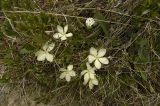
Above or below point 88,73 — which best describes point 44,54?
above

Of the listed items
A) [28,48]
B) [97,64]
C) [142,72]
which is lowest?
[142,72]

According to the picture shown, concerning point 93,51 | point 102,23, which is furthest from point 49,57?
point 102,23

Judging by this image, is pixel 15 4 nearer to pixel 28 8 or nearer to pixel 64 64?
pixel 28 8

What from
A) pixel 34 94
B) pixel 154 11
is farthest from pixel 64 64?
pixel 154 11

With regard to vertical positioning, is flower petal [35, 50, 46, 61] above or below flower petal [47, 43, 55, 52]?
below

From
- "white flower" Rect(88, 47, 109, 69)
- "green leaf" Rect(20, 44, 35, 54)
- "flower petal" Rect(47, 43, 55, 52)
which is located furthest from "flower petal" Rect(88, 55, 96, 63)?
"green leaf" Rect(20, 44, 35, 54)

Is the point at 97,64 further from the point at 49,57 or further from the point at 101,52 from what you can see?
the point at 49,57

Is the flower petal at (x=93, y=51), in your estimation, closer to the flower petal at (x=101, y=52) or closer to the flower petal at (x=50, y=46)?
the flower petal at (x=101, y=52)

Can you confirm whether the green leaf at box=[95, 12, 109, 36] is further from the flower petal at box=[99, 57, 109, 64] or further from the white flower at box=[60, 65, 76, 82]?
the white flower at box=[60, 65, 76, 82]
